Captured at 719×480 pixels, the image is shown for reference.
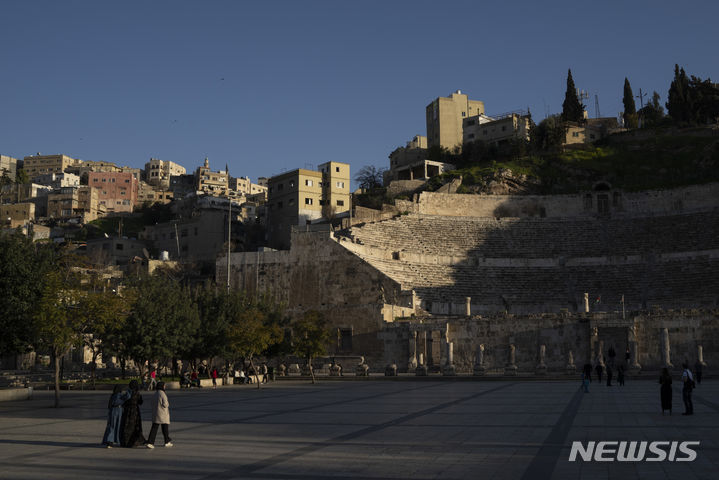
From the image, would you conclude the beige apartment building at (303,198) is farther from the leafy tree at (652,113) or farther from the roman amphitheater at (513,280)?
the leafy tree at (652,113)

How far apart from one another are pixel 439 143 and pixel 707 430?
82.9 metres

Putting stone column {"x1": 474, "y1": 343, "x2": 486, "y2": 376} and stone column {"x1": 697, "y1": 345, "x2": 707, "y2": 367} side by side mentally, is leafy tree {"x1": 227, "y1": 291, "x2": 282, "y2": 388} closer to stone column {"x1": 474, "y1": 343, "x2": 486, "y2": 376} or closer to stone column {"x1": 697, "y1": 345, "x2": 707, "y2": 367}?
stone column {"x1": 474, "y1": 343, "x2": 486, "y2": 376}

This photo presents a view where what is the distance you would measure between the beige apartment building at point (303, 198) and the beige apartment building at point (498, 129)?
1997 centimetres

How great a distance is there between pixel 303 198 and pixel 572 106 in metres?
40.9

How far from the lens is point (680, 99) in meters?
87.7

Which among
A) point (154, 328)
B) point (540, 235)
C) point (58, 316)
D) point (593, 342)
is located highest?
point (540, 235)

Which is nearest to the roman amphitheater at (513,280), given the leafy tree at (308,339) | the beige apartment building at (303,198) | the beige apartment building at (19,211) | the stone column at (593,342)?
the stone column at (593,342)

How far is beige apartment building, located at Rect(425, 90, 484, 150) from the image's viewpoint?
9475 cm

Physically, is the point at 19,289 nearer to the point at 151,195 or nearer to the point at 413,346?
the point at 413,346

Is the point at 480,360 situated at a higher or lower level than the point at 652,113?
lower

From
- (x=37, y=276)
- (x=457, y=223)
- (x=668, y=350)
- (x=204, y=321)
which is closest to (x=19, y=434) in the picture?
(x=37, y=276)

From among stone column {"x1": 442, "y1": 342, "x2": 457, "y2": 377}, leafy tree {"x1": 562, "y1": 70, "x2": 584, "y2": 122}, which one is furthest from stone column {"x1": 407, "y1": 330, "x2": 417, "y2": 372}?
leafy tree {"x1": 562, "y1": 70, "x2": 584, "y2": 122}

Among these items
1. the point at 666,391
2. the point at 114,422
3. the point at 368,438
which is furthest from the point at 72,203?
the point at 666,391

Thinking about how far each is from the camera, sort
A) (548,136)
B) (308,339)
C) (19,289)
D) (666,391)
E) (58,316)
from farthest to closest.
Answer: (548,136) → (308,339) → (19,289) → (58,316) → (666,391)
